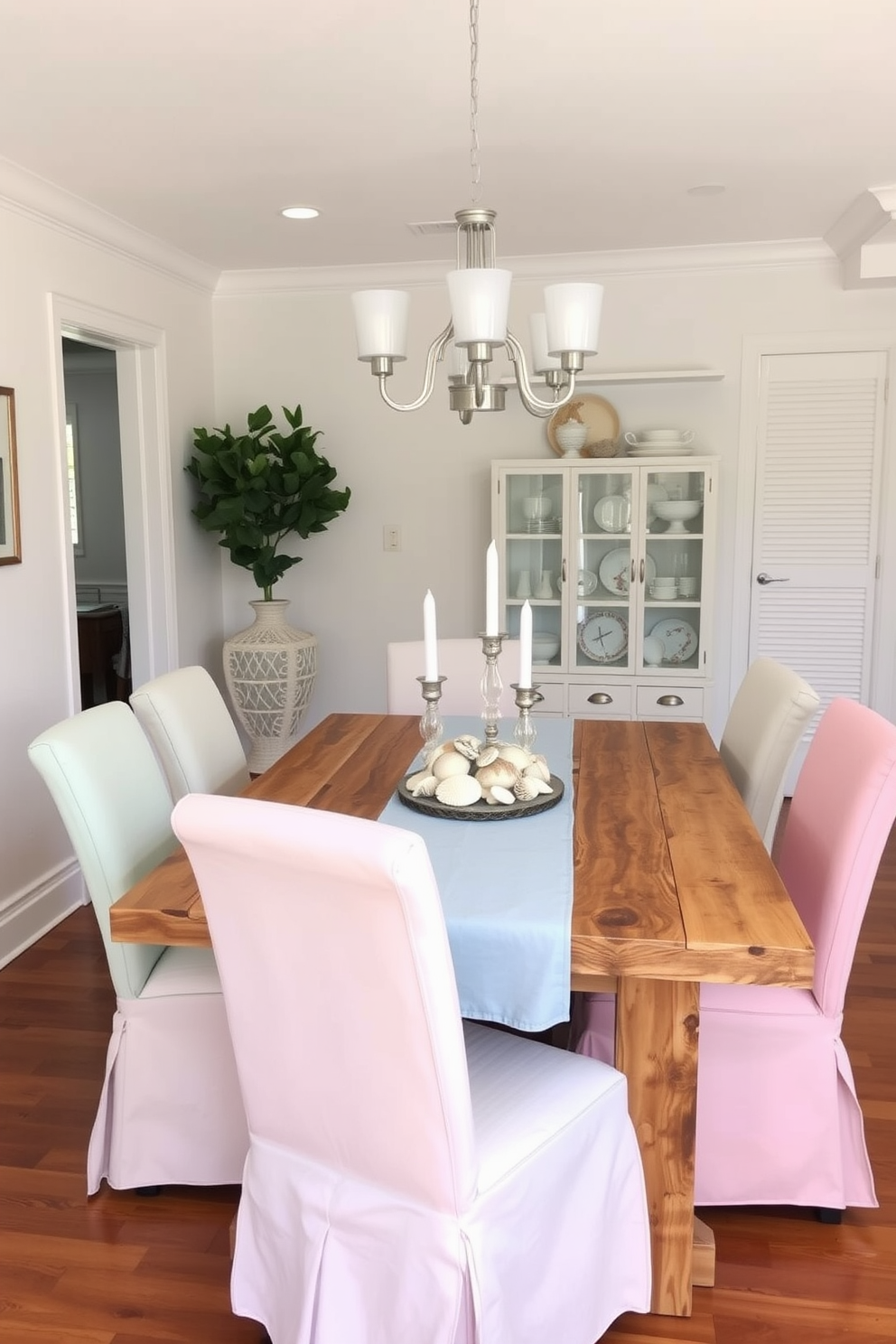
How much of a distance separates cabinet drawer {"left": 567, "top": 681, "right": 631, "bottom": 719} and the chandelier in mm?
2210

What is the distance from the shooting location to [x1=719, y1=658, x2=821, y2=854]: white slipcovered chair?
2.40 metres

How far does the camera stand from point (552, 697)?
4.60 m

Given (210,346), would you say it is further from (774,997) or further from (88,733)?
(774,997)

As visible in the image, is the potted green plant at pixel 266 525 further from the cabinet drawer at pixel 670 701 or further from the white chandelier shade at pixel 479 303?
the white chandelier shade at pixel 479 303

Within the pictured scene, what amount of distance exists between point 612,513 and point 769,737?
2.18 m

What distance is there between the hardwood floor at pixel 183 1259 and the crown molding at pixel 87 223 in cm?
251

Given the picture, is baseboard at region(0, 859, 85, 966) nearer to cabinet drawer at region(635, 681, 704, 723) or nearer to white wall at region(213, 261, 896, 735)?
white wall at region(213, 261, 896, 735)

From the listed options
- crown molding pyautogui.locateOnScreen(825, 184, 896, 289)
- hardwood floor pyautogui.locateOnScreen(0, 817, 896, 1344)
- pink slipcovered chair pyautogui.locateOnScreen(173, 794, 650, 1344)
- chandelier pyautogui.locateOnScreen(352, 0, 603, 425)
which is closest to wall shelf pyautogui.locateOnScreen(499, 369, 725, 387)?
crown molding pyautogui.locateOnScreen(825, 184, 896, 289)

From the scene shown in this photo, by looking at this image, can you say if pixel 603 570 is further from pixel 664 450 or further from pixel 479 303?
pixel 479 303

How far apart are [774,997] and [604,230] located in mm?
3051

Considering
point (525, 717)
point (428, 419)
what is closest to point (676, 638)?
point (428, 419)

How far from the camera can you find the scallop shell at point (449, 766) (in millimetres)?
2201

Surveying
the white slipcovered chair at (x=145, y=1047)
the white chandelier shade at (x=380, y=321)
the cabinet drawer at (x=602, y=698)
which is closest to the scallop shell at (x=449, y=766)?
the white slipcovered chair at (x=145, y=1047)

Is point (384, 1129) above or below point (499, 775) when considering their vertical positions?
below
